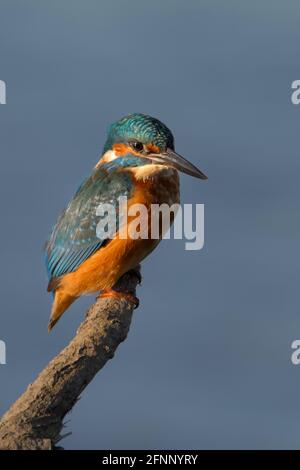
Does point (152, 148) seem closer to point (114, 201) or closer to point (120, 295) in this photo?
point (114, 201)

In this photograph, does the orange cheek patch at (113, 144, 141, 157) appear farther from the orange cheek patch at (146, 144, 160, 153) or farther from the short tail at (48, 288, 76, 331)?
the short tail at (48, 288, 76, 331)

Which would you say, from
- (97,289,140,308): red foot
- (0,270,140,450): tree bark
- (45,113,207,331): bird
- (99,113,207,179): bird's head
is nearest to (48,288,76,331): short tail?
(45,113,207,331): bird

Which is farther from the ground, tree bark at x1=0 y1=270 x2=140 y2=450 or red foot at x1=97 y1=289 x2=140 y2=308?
red foot at x1=97 y1=289 x2=140 y2=308

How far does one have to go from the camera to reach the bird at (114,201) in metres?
4.38

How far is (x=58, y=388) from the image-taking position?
3.09 m

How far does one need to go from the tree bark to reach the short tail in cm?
81

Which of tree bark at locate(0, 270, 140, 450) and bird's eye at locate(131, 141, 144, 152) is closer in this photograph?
tree bark at locate(0, 270, 140, 450)

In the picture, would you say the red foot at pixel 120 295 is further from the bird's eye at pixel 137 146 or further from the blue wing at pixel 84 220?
the bird's eye at pixel 137 146

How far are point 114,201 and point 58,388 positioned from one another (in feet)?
4.82

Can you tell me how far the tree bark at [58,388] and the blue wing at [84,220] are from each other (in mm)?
784

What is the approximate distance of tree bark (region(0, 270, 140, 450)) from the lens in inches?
113
